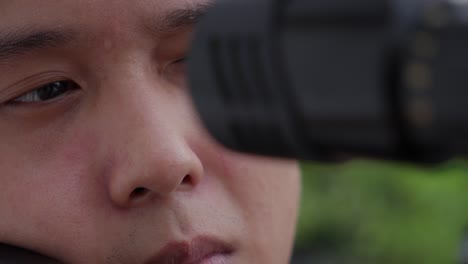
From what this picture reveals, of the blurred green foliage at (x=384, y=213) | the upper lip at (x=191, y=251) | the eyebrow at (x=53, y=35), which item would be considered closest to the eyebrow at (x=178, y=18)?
the eyebrow at (x=53, y=35)

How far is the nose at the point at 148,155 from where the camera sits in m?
1.06

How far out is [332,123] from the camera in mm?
617

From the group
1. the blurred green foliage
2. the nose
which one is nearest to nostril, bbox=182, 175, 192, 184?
the nose

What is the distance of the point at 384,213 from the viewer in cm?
389

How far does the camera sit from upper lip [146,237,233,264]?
1118 millimetres

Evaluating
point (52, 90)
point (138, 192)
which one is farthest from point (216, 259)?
point (52, 90)

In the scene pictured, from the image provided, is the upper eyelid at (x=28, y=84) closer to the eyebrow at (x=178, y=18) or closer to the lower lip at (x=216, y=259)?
the eyebrow at (x=178, y=18)

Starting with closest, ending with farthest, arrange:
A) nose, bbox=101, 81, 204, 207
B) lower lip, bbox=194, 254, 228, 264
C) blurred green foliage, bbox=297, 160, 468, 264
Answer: nose, bbox=101, 81, 204, 207 < lower lip, bbox=194, 254, 228, 264 < blurred green foliage, bbox=297, 160, 468, 264

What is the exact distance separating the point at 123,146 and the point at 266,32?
0.48 metres

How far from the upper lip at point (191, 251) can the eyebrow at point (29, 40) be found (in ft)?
0.83

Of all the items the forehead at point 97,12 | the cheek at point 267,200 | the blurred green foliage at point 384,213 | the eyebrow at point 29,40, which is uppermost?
the forehead at point 97,12

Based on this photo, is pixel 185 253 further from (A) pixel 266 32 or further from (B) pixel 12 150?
(A) pixel 266 32

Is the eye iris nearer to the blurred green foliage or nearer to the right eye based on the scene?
the right eye

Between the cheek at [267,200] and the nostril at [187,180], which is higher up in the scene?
the nostril at [187,180]
